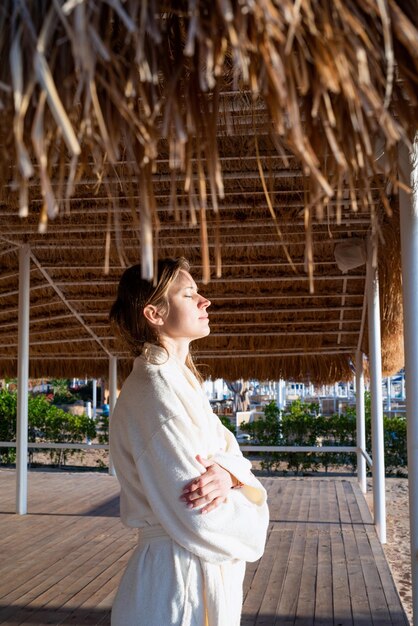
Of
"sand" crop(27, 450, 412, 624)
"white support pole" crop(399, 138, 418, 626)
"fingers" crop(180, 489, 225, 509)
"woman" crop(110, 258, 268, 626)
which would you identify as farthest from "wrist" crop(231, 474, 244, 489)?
"sand" crop(27, 450, 412, 624)

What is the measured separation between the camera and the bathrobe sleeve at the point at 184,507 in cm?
159

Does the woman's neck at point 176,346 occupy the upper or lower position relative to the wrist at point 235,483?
upper

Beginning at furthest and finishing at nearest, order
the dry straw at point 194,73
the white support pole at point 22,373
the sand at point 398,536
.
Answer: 1. the white support pole at point 22,373
2. the sand at point 398,536
3. the dry straw at point 194,73

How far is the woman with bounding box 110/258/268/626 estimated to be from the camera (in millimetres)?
1598

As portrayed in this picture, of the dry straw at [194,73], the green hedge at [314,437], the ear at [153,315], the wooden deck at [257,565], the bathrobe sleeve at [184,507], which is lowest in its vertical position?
the wooden deck at [257,565]

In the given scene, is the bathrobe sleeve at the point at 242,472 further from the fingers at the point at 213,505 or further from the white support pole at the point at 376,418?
the white support pole at the point at 376,418

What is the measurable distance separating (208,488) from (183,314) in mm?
448

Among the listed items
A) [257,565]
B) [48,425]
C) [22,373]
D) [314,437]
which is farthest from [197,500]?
[48,425]

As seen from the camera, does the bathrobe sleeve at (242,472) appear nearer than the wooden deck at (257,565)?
Yes

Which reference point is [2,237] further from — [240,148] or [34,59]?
[34,59]

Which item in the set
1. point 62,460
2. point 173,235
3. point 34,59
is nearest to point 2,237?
point 173,235

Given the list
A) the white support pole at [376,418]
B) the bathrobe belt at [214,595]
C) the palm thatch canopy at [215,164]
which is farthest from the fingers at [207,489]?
the white support pole at [376,418]

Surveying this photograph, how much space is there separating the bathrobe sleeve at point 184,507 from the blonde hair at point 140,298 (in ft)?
0.97

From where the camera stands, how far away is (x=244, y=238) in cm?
557
